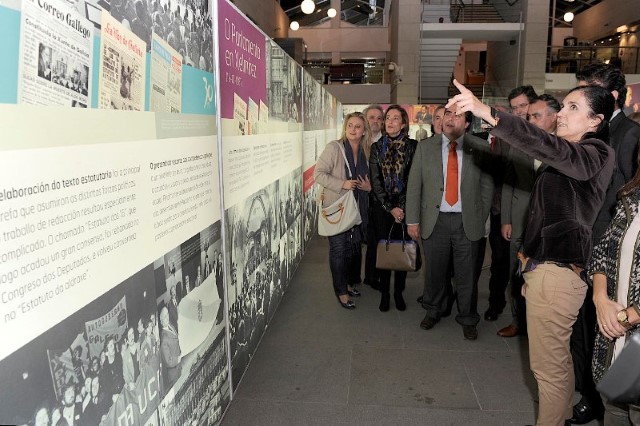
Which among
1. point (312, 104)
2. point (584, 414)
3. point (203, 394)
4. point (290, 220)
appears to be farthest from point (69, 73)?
point (312, 104)

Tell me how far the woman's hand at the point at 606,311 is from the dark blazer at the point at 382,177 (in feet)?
6.79

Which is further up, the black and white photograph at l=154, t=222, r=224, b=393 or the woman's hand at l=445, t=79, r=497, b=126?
the woman's hand at l=445, t=79, r=497, b=126

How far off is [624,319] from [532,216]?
0.58 m

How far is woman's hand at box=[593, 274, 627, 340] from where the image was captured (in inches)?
67.1

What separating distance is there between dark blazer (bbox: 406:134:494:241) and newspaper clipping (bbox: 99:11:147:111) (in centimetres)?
233

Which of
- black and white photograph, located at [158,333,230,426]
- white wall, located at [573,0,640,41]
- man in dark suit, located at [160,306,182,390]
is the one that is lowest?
black and white photograph, located at [158,333,230,426]

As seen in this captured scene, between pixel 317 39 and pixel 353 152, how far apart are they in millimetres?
16036

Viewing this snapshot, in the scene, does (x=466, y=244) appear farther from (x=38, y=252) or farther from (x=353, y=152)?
(x=38, y=252)

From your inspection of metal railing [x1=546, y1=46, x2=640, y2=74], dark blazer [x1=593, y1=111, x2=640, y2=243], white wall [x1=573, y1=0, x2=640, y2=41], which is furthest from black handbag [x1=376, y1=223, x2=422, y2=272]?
white wall [x1=573, y1=0, x2=640, y2=41]

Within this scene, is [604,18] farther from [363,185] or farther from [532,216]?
[532,216]

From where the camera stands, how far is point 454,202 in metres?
3.44

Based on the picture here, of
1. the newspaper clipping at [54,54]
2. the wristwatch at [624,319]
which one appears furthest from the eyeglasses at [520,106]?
the newspaper clipping at [54,54]

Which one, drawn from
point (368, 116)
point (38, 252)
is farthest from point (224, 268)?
point (368, 116)

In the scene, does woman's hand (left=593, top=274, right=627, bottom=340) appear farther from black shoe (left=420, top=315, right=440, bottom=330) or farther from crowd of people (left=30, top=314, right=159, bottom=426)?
black shoe (left=420, top=315, right=440, bottom=330)
